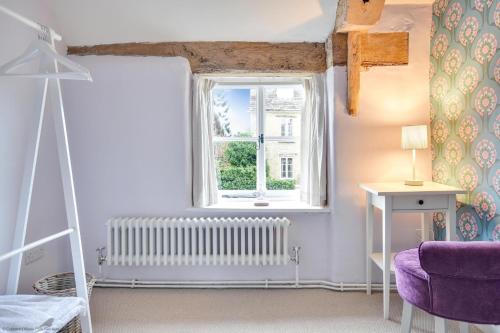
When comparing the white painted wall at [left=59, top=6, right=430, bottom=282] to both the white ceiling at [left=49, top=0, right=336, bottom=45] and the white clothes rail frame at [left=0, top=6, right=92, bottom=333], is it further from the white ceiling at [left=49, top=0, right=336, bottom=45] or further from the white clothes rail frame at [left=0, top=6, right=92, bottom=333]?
the white clothes rail frame at [left=0, top=6, right=92, bottom=333]

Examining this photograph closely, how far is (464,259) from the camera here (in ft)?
4.76

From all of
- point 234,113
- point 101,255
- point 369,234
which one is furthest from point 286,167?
point 101,255

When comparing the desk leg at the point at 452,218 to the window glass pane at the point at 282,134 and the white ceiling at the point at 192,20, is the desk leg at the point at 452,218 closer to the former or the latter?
the window glass pane at the point at 282,134

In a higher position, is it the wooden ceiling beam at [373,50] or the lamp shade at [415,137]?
the wooden ceiling beam at [373,50]

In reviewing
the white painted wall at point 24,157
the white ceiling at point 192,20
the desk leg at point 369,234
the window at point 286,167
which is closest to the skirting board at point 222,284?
the desk leg at point 369,234

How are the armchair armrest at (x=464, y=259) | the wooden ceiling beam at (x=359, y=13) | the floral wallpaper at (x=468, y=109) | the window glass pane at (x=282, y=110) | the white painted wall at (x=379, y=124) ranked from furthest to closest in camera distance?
the window glass pane at (x=282, y=110) < the white painted wall at (x=379, y=124) < the wooden ceiling beam at (x=359, y=13) < the floral wallpaper at (x=468, y=109) < the armchair armrest at (x=464, y=259)

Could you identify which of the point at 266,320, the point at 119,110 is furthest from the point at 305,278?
the point at 119,110

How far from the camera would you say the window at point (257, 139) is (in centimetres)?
308

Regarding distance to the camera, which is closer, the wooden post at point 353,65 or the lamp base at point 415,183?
the lamp base at point 415,183

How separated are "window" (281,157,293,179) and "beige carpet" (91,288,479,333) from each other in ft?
3.36

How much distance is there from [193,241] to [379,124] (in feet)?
5.81

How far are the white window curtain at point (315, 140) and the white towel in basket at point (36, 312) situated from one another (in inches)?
73.4

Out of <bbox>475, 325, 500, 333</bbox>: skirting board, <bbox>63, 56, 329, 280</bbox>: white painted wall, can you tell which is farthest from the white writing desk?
<bbox>63, 56, 329, 280</bbox>: white painted wall

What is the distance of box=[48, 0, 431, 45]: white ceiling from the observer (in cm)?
257
